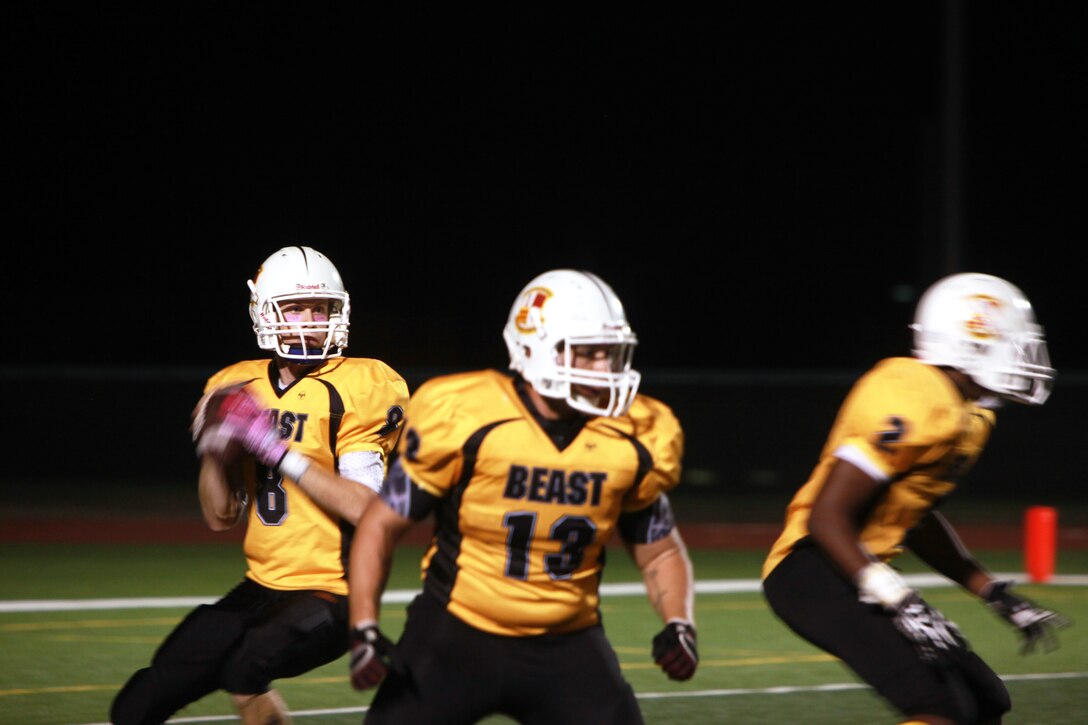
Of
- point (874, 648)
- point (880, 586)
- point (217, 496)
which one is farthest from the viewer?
point (217, 496)

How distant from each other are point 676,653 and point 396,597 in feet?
19.7

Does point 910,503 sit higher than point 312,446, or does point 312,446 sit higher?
point 312,446

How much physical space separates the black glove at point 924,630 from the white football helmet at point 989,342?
66 cm

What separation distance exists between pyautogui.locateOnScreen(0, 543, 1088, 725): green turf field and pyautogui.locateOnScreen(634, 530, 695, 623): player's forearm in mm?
2571

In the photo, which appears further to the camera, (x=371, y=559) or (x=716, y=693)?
(x=716, y=693)

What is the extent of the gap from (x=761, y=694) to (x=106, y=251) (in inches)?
932

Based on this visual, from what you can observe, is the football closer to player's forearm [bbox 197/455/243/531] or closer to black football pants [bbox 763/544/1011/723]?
player's forearm [bbox 197/455/243/531]

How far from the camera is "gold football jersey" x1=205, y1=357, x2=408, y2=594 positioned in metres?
5.00

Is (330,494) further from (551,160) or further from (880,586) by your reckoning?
(551,160)

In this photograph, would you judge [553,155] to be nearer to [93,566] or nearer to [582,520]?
[93,566]

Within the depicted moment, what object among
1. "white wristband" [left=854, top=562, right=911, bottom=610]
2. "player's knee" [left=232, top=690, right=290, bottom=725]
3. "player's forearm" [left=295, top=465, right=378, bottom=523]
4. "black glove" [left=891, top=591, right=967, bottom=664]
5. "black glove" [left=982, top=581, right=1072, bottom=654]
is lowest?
"player's knee" [left=232, top=690, right=290, bottom=725]

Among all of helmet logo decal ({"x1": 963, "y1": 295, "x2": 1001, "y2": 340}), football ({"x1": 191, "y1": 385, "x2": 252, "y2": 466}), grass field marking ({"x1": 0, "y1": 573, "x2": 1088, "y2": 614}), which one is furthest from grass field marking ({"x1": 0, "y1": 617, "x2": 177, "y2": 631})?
helmet logo decal ({"x1": 963, "y1": 295, "x2": 1001, "y2": 340})

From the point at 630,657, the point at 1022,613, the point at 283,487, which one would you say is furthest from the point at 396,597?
the point at 1022,613

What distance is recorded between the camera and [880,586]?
4.39 meters
